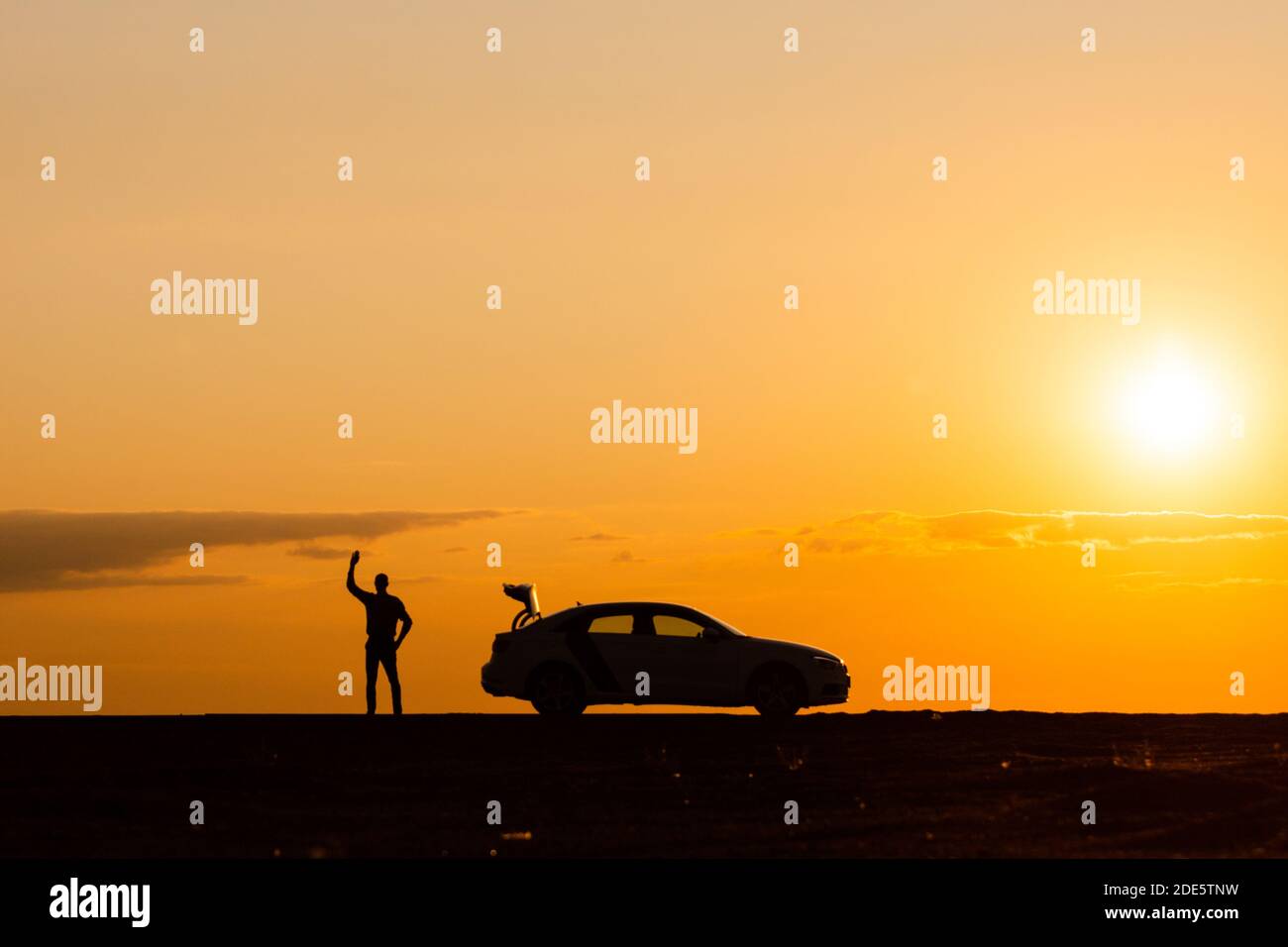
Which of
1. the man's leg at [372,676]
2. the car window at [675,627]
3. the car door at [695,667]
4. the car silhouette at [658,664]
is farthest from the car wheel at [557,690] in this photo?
the man's leg at [372,676]

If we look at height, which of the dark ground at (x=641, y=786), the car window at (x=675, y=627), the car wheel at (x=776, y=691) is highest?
the car window at (x=675, y=627)

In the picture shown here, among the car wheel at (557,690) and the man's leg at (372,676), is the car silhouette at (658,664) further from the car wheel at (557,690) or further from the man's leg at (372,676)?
the man's leg at (372,676)

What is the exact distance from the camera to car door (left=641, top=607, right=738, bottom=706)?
26297 millimetres

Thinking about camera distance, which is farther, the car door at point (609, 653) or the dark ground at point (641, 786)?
the car door at point (609, 653)

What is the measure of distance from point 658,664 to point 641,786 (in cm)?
671

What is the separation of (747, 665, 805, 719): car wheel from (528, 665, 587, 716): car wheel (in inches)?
84.7

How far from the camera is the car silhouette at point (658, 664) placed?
26.3m

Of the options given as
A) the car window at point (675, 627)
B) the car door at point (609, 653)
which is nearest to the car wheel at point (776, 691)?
the car window at point (675, 627)

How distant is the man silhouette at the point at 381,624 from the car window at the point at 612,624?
2.34m

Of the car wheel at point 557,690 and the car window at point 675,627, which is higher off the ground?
the car window at point 675,627

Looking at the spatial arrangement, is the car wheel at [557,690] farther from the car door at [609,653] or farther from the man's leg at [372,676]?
the man's leg at [372,676]

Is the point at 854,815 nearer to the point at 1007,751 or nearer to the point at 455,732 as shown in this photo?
the point at 1007,751

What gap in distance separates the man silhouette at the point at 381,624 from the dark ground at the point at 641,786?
0.76 metres

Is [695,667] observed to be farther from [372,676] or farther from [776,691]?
[372,676]
